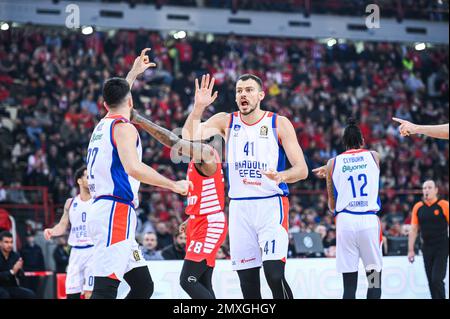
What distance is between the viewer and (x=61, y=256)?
45.7 feet

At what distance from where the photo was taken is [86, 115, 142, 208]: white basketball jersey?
21.2ft

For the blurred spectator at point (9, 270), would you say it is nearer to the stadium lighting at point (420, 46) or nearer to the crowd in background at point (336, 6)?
the crowd in background at point (336, 6)

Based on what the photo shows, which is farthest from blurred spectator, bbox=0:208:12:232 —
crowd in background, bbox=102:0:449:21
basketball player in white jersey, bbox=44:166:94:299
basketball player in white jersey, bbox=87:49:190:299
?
crowd in background, bbox=102:0:449:21

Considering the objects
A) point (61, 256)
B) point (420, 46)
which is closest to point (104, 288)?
point (61, 256)

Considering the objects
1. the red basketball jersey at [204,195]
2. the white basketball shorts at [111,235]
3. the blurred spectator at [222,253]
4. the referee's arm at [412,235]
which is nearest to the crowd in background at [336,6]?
the blurred spectator at [222,253]

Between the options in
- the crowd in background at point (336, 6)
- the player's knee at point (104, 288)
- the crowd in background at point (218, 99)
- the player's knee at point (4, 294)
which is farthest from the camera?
the crowd in background at point (336, 6)

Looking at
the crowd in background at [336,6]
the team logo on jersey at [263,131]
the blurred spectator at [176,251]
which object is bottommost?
the blurred spectator at [176,251]

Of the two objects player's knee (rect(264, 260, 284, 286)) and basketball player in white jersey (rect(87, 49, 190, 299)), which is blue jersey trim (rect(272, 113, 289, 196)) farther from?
basketball player in white jersey (rect(87, 49, 190, 299))

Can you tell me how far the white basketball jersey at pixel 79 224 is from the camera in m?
10.6

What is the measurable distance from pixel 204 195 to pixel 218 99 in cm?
1460

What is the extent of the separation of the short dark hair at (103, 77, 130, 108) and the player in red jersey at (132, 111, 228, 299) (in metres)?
1.20

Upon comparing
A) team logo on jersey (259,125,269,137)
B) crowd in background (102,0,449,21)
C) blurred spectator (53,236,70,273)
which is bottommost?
blurred spectator (53,236,70,273)

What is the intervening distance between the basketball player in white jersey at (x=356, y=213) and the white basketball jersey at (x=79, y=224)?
11.7 feet
